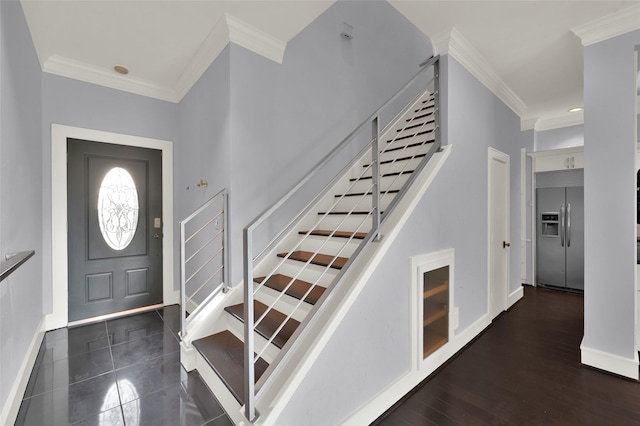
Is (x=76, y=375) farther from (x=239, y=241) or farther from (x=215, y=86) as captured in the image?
(x=215, y=86)

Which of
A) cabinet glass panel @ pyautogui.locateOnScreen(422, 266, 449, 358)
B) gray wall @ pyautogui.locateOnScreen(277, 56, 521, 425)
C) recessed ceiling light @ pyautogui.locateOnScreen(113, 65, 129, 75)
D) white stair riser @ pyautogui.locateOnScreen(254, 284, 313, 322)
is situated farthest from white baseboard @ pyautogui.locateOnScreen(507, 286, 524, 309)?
recessed ceiling light @ pyautogui.locateOnScreen(113, 65, 129, 75)

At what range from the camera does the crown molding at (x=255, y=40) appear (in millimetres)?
2410

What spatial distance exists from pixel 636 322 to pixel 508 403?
1432 mm

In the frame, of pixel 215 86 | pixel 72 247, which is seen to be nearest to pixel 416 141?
pixel 215 86

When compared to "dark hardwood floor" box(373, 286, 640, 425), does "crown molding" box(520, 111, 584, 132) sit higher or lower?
higher

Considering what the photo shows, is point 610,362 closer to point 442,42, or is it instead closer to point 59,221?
point 442,42

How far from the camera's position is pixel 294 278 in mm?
1496

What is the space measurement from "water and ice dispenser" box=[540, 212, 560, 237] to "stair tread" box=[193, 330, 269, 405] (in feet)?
16.3

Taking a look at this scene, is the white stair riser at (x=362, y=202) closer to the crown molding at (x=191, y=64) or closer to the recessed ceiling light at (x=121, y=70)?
the crown molding at (x=191, y=64)

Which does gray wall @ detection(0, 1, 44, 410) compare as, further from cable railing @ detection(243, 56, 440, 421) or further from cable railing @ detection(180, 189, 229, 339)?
cable railing @ detection(243, 56, 440, 421)

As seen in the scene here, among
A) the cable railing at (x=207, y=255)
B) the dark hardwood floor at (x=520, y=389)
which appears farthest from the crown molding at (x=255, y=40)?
the dark hardwood floor at (x=520, y=389)

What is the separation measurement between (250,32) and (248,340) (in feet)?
8.11

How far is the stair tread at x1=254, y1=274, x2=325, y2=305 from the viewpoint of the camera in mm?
1942

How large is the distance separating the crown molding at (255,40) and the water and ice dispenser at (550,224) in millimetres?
4729
